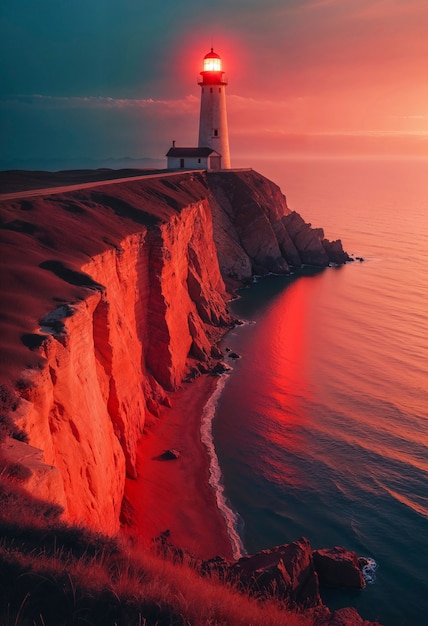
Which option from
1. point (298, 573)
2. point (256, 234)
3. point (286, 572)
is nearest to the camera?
point (286, 572)

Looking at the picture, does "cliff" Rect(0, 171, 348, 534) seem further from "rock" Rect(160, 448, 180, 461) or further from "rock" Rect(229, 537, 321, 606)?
"rock" Rect(229, 537, 321, 606)

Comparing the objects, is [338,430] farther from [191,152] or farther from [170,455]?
[191,152]

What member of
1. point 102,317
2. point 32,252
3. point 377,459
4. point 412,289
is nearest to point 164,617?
point 102,317

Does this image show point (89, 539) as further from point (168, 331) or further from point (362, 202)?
point (362, 202)

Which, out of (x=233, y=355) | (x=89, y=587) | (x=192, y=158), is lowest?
(x=233, y=355)

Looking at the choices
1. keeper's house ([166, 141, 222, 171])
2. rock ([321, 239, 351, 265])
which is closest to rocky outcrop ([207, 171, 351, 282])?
rock ([321, 239, 351, 265])

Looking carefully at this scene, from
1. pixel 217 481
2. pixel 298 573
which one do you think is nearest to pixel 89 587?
pixel 298 573
